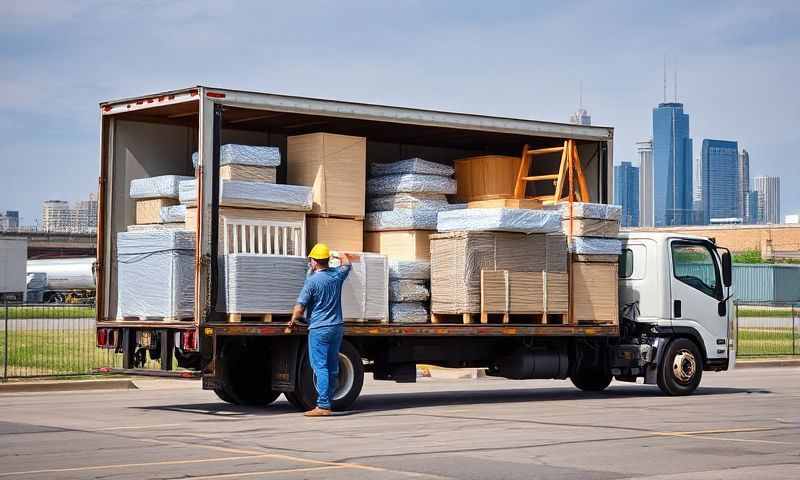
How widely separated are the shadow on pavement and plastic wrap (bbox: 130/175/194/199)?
8.68 ft

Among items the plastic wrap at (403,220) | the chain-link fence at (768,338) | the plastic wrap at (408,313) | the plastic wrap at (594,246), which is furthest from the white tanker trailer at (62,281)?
the plastic wrap at (408,313)

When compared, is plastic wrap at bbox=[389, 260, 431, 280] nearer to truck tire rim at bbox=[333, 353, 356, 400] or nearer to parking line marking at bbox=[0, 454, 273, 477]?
truck tire rim at bbox=[333, 353, 356, 400]

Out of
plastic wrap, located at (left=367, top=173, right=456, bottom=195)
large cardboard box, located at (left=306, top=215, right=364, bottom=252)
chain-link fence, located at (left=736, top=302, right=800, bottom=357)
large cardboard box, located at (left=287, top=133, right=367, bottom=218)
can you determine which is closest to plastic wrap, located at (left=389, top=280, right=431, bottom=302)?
large cardboard box, located at (left=306, top=215, right=364, bottom=252)

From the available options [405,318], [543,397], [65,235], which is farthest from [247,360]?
[65,235]

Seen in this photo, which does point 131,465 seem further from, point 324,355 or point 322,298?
point 322,298

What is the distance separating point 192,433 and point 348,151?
484 centimetres

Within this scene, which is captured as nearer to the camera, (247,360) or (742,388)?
(247,360)

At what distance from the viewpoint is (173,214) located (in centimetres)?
1502

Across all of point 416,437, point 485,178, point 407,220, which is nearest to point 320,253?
point 407,220

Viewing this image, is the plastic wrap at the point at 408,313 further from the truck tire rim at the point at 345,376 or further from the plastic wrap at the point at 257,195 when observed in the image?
the plastic wrap at the point at 257,195

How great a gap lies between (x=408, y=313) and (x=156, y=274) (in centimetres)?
319

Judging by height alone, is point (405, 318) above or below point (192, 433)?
above

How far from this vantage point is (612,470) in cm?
940

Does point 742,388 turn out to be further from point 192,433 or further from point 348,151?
point 192,433
